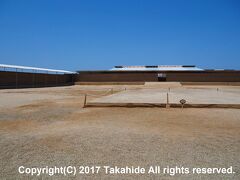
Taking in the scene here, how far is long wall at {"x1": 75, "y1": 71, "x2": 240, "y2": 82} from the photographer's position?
37062mm

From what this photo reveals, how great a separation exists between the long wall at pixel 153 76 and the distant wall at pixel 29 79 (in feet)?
10.3

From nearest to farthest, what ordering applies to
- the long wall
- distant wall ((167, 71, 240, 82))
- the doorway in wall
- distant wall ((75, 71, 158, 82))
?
distant wall ((167, 71, 240, 82)) < the long wall < the doorway in wall < distant wall ((75, 71, 158, 82))

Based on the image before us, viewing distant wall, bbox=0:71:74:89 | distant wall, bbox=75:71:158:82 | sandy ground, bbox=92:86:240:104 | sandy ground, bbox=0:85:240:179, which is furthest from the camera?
distant wall, bbox=75:71:158:82

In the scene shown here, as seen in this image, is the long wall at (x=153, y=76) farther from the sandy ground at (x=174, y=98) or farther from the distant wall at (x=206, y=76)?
the sandy ground at (x=174, y=98)

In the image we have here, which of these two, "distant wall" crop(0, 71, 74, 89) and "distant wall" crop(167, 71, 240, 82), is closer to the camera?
"distant wall" crop(0, 71, 74, 89)

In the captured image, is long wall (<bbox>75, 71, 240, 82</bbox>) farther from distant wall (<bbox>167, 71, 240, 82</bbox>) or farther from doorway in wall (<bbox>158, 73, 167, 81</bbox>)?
doorway in wall (<bbox>158, 73, 167, 81</bbox>)

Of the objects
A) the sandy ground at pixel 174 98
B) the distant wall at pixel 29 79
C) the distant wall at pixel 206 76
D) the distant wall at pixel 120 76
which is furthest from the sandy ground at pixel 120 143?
the distant wall at pixel 120 76

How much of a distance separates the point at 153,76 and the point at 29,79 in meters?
18.4

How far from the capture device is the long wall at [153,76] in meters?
37.1

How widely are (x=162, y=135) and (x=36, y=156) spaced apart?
2617 mm

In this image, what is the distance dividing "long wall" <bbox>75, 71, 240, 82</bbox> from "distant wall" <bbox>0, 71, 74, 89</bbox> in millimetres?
3145

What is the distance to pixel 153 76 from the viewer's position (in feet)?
129

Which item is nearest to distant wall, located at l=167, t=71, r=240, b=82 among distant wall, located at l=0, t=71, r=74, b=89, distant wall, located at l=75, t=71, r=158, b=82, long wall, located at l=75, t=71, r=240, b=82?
long wall, located at l=75, t=71, r=240, b=82

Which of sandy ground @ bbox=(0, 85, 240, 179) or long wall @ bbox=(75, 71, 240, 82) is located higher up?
long wall @ bbox=(75, 71, 240, 82)
